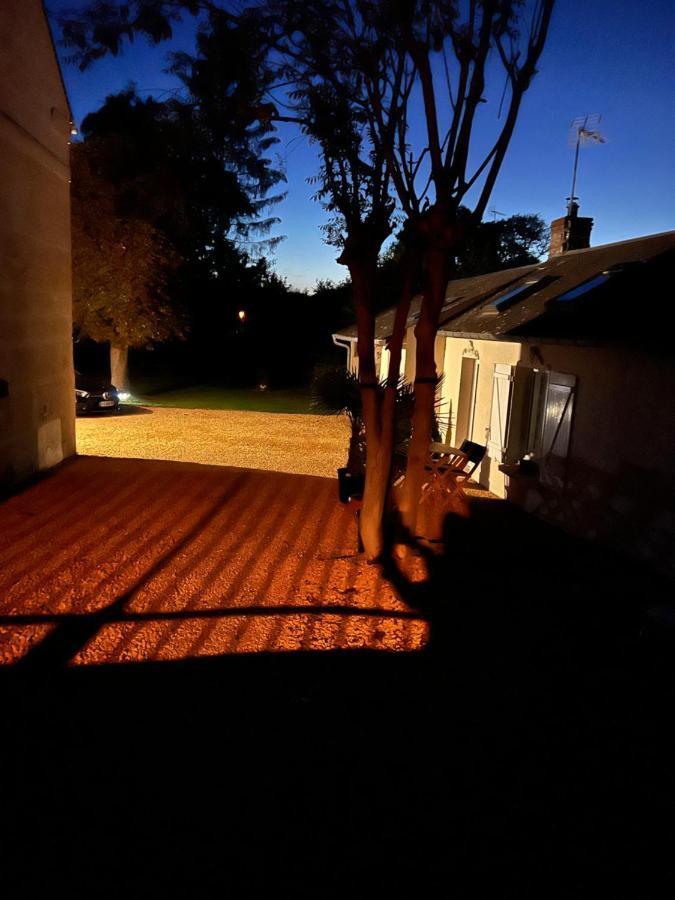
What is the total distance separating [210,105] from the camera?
644 cm

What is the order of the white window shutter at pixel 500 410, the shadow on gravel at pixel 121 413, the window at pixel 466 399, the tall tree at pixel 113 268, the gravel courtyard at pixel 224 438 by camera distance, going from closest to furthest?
the white window shutter at pixel 500 410
the window at pixel 466 399
the gravel courtyard at pixel 224 438
the shadow on gravel at pixel 121 413
the tall tree at pixel 113 268

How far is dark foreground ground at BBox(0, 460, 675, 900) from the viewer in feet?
8.16

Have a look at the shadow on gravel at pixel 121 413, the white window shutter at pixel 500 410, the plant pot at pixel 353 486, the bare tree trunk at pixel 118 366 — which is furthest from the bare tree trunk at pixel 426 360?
the bare tree trunk at pixel 118 366

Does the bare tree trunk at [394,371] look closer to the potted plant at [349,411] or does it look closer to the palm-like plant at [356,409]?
the potted plant at [349,411]

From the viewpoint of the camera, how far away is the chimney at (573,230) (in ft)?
44.7

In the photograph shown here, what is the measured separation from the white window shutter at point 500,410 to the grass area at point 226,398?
30.4 ft

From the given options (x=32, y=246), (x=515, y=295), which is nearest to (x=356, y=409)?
(x=515, y=295)

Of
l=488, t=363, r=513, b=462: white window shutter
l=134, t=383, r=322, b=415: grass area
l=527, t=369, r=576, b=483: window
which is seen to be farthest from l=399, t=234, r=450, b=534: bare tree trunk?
l=134, t=383, r=322, b=415: grass area

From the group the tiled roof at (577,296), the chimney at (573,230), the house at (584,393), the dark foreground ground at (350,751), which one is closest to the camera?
the dark foreground ground at (350,751)

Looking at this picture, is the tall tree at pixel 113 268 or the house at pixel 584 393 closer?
the house at pixel 584 393

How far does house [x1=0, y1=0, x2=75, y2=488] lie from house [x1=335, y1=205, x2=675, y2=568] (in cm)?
663

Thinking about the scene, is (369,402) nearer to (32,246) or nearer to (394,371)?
Result: (394,371)

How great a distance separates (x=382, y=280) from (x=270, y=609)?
21957mm

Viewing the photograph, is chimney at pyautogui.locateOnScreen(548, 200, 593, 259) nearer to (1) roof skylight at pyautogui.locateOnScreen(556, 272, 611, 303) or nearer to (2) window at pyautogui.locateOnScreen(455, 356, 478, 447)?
(2) window at pyautogui.locateOnScreen(455, 356, 478, 447)
